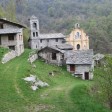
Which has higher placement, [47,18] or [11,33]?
[47,18]

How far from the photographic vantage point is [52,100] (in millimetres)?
36125

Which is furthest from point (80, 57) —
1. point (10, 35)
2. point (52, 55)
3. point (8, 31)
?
point (8, 31)

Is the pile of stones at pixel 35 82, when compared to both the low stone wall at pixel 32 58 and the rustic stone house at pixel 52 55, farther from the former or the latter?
the rustic stone house at pixel 52 55

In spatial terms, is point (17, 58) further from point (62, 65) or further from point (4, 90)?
point (4, 90)

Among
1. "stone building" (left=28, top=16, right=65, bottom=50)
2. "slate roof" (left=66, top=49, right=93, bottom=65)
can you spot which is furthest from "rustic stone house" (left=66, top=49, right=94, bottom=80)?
"stone building" (left=28, top=16, right=65, bottom=50)

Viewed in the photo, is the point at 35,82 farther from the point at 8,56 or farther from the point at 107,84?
the point at 8,56

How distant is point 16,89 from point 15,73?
614cm

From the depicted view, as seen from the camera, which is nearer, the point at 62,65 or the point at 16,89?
the point at 16,89

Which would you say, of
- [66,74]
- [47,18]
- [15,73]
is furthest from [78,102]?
[47,18]

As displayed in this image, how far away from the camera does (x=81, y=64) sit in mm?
58375

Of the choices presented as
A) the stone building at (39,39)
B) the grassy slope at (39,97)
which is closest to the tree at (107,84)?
the grassy slope at (39,97)

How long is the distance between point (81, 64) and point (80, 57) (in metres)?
1.46

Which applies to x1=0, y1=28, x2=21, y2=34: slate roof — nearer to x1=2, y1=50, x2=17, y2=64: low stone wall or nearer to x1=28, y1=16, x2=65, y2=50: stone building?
x1=2, y1=50, x2=17, y2=64: low stone wall

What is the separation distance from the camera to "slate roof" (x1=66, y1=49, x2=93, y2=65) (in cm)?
5830
